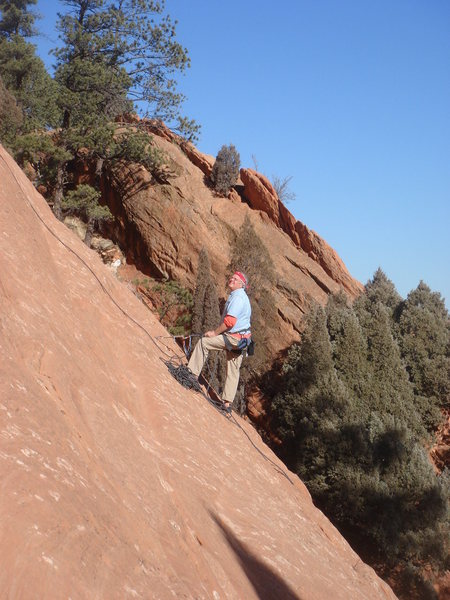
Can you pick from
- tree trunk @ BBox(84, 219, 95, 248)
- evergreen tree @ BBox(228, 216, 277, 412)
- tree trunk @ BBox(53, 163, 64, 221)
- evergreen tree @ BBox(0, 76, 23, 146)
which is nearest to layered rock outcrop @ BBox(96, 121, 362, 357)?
evergreen tree @ BBox(228, 216, 277, 412)

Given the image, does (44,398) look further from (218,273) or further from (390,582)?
(218,273)

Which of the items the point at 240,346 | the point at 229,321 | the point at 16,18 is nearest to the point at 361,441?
the point at 240,346

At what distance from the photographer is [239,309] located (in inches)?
298

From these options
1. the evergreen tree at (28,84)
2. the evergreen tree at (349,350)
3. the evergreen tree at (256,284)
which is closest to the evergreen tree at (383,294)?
the evergreen tree at (349,350)

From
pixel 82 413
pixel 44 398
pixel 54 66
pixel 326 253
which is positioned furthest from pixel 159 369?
pixel 326 253

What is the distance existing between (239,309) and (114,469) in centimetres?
371

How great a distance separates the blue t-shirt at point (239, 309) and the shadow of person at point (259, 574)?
2900mm

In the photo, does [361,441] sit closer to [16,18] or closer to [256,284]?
[256,284]

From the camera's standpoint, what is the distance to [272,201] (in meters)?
25.7

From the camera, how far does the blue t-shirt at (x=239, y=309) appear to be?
7.55 m

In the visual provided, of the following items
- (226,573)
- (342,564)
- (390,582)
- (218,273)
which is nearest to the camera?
(226,573)

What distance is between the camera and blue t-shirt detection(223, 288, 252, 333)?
297 inches

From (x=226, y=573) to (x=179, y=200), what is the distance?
1960 cm

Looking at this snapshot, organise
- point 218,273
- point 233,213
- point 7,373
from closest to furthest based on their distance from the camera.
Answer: point 7,373 → point 218,273 → point 233,213
